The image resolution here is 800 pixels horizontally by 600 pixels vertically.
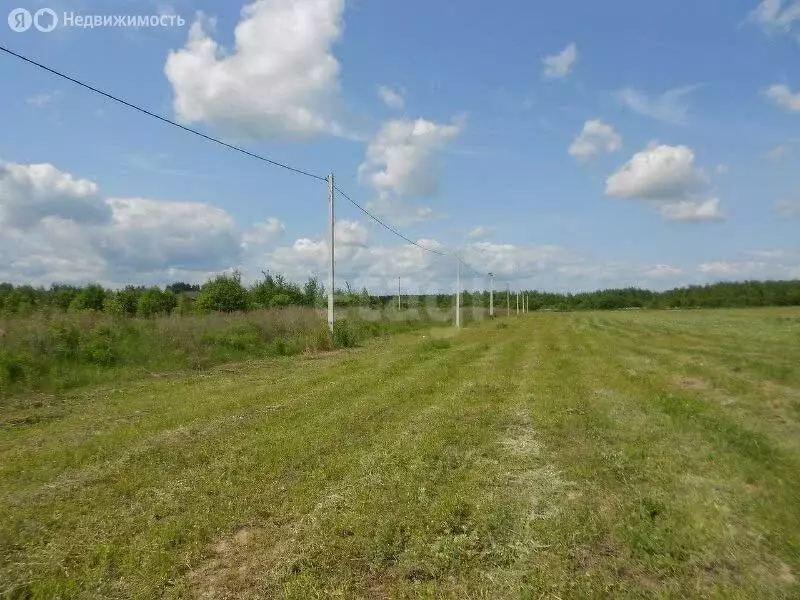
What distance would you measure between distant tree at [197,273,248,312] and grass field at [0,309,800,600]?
20149 millimetres

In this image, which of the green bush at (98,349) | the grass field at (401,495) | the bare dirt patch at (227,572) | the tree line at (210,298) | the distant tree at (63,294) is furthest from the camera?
the distant tree at (63,294)

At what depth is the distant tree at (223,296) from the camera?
31.1 meters

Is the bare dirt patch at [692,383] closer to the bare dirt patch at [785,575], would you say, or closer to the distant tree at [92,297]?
the bare dirt patch at [785,575]

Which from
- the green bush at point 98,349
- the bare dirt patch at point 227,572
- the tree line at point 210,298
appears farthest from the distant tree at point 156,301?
the bare dirt patch at point 227,572

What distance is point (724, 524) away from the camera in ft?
15.7

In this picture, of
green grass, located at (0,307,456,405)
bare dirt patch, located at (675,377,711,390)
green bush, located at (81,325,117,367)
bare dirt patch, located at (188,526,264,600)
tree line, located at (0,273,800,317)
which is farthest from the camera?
tree line, located at (0,273,800,317)

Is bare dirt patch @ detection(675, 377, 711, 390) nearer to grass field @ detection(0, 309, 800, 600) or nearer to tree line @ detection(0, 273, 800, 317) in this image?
grass field @ detection(0, 309, 800, 600)

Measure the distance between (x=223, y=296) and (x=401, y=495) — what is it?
92.4 ft

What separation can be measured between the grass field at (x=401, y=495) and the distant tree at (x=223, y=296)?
2015cm

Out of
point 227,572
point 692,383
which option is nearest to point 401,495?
point 227,572

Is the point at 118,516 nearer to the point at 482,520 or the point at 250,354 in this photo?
the point at 482,520

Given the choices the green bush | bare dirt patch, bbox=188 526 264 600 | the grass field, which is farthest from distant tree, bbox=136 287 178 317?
bare dirt patch, bbox=188 526 264 600

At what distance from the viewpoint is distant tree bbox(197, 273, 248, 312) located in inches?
1224

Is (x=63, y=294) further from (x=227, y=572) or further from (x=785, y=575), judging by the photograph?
(x=785, y=575)
